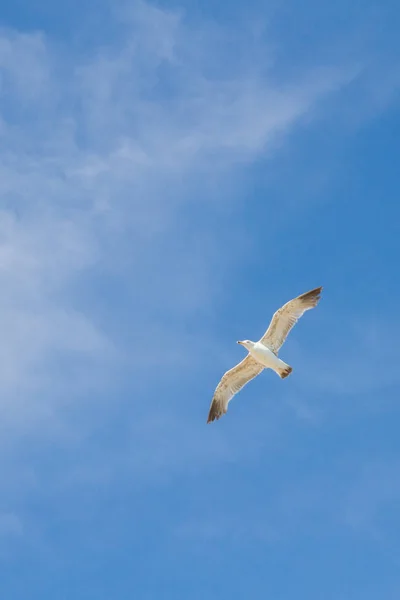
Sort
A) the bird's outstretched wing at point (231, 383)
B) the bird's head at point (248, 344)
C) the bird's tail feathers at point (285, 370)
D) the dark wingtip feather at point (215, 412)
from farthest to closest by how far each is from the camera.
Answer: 1. the dark wingtip feather at point (215, 412)
2. the bird's outstretched wing at point (231, 383)
3. the bird's head at point (248, 344)
4. the bird's tail feathers at point (285, 370)

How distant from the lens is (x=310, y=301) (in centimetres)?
4056

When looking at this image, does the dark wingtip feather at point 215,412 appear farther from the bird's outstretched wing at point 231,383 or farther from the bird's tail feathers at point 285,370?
the bird's tail feathers at point 285,370

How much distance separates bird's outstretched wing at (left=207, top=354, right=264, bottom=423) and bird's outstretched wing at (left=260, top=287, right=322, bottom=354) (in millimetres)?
1332

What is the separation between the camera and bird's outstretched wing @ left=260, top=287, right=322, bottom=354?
40.5 meters

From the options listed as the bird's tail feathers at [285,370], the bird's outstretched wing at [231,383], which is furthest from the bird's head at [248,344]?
the bird's tail feathers at [285,370]

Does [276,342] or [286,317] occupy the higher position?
[286,317]

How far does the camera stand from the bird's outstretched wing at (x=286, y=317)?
40.5 m

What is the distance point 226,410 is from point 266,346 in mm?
3854

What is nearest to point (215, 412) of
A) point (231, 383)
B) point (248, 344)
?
point (231, 383)

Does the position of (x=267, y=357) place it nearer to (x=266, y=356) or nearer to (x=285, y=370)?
(x=266, y=356)

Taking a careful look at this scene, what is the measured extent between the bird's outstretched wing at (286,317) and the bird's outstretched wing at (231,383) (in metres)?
1.33

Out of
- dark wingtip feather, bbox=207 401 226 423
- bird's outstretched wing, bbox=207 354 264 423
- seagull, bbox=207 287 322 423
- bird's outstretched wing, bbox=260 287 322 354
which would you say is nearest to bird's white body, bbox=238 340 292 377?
seagull, bbox=207 287 322 423

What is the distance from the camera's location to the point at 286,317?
40.8 metres

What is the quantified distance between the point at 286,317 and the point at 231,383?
408 cm
